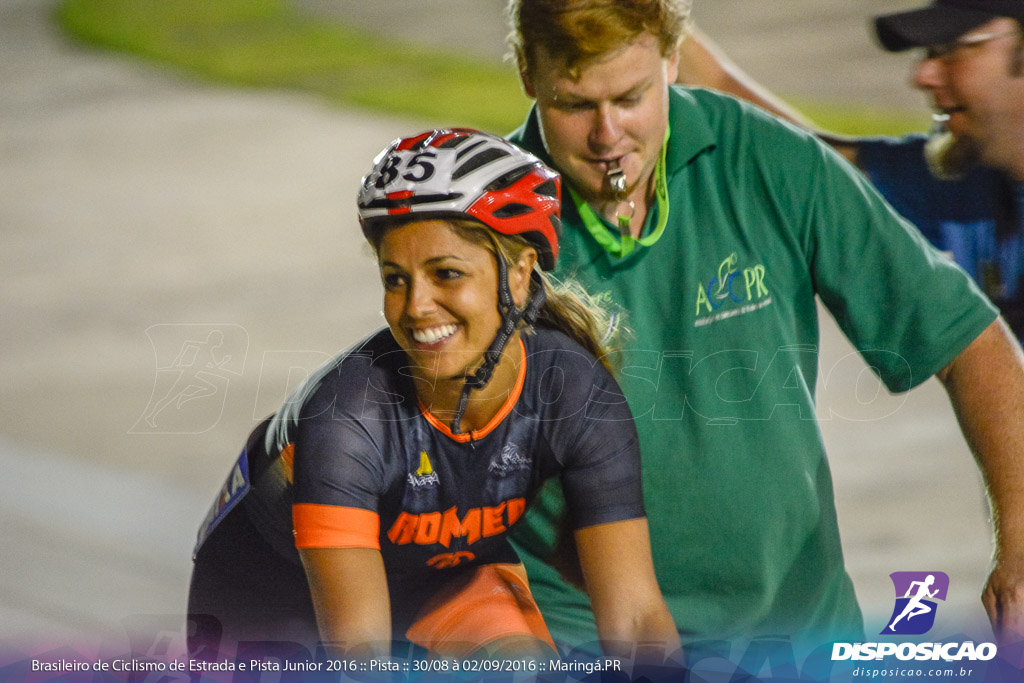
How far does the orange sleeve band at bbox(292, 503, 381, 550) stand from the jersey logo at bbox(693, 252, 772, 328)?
0.81 m

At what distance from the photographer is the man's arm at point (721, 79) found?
3.03 metres

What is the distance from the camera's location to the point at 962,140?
116 inches

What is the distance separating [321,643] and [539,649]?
451 mm

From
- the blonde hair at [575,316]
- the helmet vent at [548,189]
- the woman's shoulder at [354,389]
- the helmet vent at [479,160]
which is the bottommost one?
the woman's shoulder at [354,389]

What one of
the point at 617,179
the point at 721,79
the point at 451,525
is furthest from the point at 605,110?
the point at 721,79

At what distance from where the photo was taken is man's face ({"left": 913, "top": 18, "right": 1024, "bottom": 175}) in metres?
2.77

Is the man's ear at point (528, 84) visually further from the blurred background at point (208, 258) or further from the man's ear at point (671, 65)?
the blurred background at point (208, 258)

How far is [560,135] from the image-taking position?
92.0 inches

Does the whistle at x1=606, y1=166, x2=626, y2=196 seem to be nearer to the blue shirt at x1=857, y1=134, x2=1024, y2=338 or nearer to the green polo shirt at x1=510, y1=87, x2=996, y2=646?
the green polo shirt at x1=510, y1=87, x2=996, y2=646

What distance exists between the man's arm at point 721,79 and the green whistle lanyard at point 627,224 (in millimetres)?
731

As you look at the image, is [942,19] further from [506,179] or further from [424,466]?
[424,466]

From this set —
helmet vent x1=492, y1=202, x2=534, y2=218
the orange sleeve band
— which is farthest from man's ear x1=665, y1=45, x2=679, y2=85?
the orange sleeve band

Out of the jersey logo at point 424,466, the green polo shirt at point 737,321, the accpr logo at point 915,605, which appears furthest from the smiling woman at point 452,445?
the accpr logo at point 915,605

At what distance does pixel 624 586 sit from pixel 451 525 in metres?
0.37
